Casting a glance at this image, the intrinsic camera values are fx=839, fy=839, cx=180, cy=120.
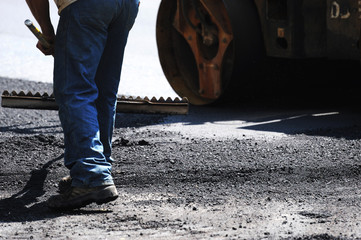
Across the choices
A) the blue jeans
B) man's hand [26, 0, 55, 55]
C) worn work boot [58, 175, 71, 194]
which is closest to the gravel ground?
worn work boot [58, 175, 71, 194]

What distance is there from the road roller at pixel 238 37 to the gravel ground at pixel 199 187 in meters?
0.87

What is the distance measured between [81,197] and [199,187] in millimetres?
834

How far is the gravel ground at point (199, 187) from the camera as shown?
370cm

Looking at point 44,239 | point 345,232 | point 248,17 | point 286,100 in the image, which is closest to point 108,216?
point 44,239

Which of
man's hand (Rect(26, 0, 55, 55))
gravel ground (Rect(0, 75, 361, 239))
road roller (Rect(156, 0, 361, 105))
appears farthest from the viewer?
road roller (Rect(156, 0, 361, 105))

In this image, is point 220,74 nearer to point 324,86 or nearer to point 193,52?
point 193,52

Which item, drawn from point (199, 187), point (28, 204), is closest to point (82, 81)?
point (28, 204)

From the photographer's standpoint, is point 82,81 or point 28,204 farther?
point 28,204

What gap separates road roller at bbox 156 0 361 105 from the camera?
6648 mm

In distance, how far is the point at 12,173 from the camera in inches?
195

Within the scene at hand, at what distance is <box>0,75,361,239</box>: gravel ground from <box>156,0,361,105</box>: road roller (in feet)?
2.85

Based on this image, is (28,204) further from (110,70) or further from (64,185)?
(110,70)

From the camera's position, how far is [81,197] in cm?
399

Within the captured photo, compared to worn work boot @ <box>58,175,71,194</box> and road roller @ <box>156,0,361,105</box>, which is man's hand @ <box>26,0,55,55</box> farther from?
road roller @ <box>156,0,361,105</box>
